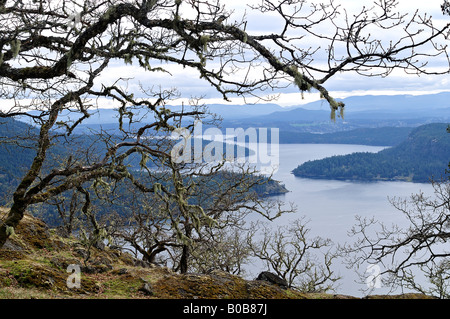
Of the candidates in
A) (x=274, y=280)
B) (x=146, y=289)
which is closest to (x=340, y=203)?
(x=274, y=280)

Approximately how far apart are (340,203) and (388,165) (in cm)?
5215

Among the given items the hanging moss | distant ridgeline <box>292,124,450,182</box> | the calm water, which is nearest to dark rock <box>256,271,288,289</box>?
the hanging moss

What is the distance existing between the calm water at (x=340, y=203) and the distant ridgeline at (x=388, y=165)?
253 inches

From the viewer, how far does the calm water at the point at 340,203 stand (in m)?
80.8

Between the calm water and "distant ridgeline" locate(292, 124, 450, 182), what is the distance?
6430mm

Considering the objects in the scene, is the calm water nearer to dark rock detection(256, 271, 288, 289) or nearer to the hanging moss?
dark rock detection(256, 271, 288, 289)

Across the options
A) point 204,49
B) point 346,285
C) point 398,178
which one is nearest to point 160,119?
point 204,49

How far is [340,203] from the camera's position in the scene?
109062 mm

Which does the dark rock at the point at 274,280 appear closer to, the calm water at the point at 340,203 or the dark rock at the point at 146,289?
the dark rock at the point at 146,289

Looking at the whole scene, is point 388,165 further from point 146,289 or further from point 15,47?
point 15,47

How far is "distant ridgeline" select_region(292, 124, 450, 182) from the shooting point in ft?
479
